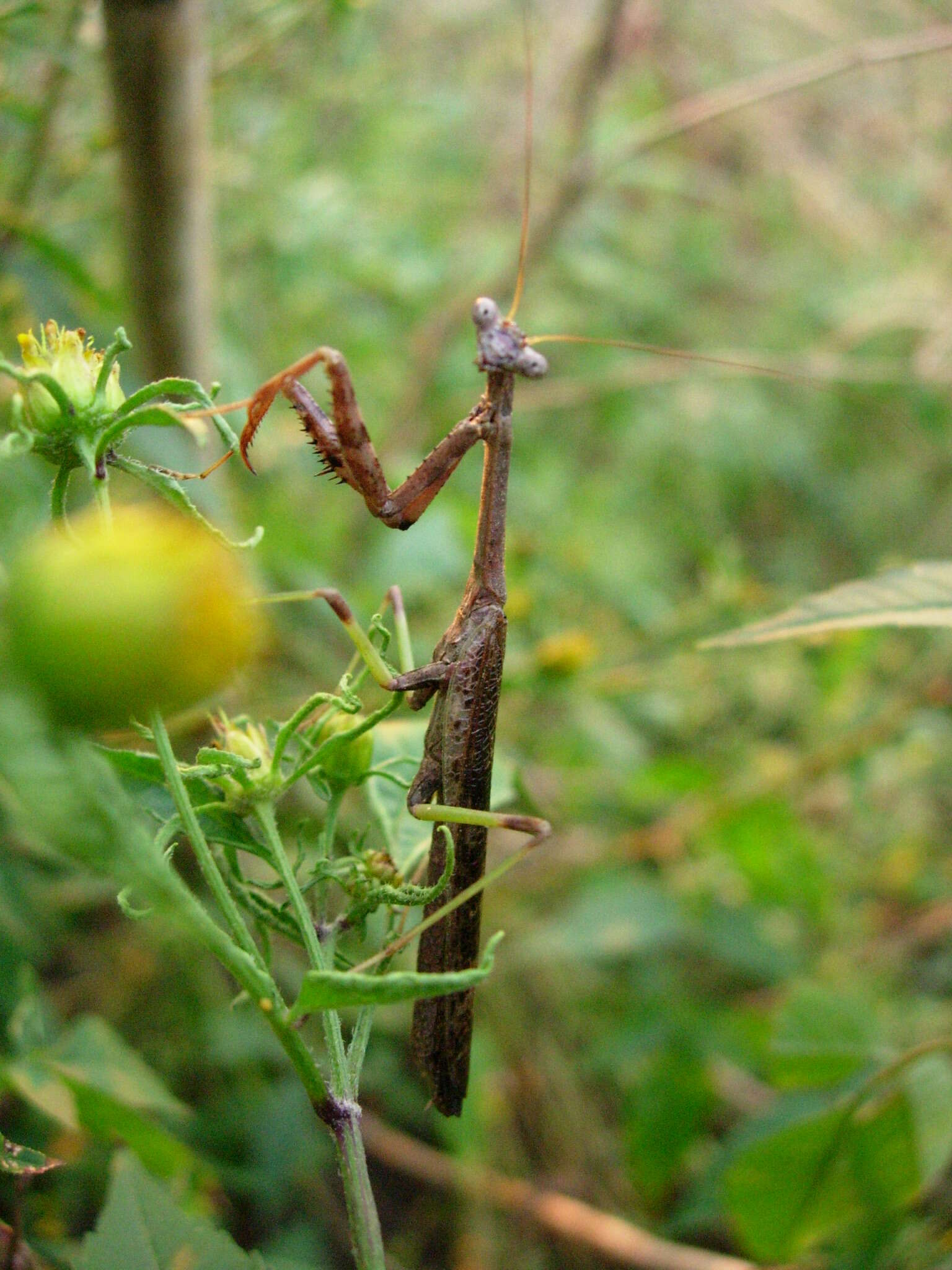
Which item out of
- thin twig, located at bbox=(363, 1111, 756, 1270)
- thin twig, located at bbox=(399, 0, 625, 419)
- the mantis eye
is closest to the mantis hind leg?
the mantis eye

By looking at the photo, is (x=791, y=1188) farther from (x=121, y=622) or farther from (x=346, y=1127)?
(x=121, y=622)

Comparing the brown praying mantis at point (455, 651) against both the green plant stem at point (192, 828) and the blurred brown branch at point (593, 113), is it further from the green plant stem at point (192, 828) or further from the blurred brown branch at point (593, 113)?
the blurred brown branch at point (593, 113)

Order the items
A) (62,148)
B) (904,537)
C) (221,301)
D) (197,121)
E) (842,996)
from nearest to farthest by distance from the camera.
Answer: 1. (197,121)
2. (842,996)
3. (62,148)
4. (221,301)
5. (904,537)

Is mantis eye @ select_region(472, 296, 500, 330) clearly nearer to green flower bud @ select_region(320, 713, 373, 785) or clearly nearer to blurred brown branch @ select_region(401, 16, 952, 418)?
green flower bud @ select_region(320, 713, 373, 785)

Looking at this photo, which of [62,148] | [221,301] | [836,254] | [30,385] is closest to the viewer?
[30,385]

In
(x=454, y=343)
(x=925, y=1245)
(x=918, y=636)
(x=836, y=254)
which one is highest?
(x=836, y=254)

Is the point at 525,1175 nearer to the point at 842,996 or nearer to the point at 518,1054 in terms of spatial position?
the point at 518,1054

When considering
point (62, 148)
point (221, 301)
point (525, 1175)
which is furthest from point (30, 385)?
point (221, 301)
